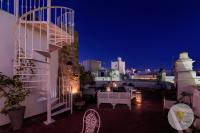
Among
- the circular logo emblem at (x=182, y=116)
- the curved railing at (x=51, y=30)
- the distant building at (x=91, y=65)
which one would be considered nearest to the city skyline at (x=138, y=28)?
the distant building at (x=91, y=65)

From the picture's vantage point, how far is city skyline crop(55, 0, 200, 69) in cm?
2105

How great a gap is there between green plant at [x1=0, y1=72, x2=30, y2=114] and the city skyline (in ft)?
39.3

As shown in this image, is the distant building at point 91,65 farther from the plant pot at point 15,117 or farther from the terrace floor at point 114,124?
the plant pot at point 15,117

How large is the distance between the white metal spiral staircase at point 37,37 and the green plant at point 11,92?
9.0 inches

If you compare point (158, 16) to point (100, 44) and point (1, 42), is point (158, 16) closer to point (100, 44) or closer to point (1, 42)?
point (100, 44)

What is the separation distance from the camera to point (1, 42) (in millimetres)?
5039

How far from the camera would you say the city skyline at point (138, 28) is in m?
21.0

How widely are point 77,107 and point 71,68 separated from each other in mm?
1848

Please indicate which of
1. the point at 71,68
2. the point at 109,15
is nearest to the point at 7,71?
the point at 71,68

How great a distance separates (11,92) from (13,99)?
23cm

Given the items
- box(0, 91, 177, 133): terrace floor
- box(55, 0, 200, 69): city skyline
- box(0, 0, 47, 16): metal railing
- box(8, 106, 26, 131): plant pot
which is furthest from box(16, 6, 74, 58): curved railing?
box(55, 0, 200, 69): city skyline

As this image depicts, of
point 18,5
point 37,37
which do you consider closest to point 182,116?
point 37,37

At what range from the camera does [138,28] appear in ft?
91.7

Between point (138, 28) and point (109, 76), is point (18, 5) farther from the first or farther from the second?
point (138, 28)
